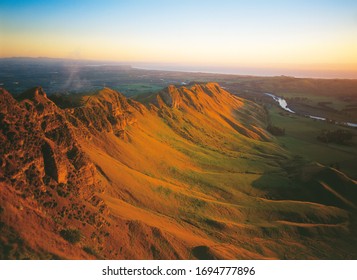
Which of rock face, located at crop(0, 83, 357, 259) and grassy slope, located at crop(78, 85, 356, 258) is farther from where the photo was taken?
grassy slope, located at crop(78, 85, 356, 258)

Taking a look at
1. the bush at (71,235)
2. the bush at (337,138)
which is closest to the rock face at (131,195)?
the bush at (71,235)

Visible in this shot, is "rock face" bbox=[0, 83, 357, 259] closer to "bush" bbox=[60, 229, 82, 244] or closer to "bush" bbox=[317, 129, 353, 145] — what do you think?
"bush" bbox=[60, 229, 82, 244]

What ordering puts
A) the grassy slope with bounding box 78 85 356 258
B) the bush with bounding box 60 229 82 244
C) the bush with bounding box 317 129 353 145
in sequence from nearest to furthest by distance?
the bush with bounding box 60 229 82 244 → the grassy slope with bounding box 78 85 356 258 → the bush with bounding box 317 129 353 145

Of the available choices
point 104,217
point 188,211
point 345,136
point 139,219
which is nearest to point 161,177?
point 188,211

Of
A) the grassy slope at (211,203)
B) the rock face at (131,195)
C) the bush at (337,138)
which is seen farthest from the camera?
the bush at (337,138)

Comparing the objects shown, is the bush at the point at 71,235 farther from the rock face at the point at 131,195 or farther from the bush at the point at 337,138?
the bush at the point at 337,138

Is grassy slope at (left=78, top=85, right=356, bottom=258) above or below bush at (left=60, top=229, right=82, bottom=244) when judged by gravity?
below

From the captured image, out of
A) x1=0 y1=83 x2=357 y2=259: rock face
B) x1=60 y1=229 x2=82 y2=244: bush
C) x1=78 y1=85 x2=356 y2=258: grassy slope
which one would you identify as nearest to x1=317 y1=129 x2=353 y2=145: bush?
x1=0 y1=83 x2=357 y2=259: rock face
